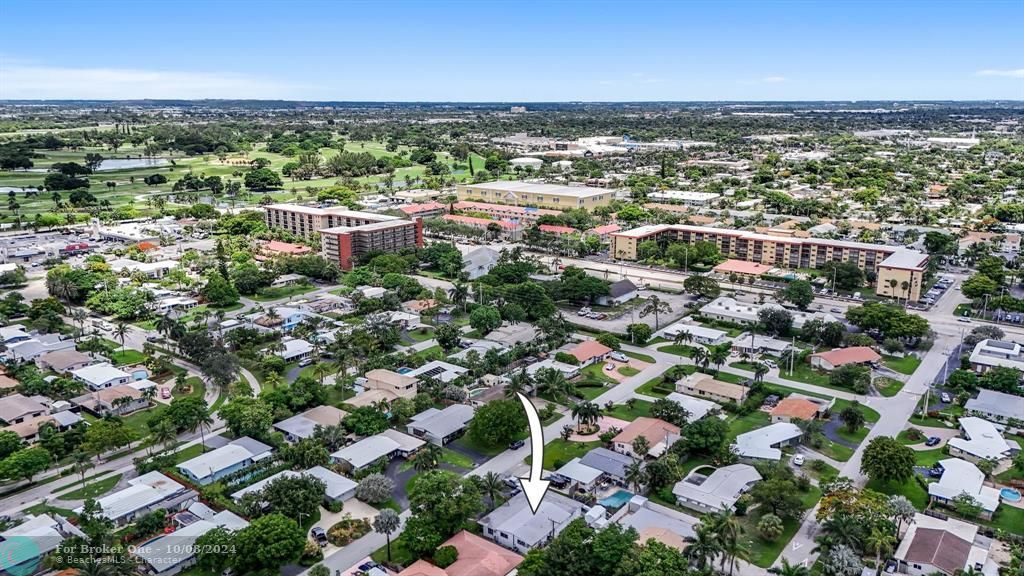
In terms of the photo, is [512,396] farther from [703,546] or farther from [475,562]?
[703,546]

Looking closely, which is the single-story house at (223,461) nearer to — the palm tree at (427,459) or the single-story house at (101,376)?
the palm tree at (427,459)

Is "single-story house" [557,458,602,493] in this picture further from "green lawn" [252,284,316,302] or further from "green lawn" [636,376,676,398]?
"green lawn" [252,284,316,302]

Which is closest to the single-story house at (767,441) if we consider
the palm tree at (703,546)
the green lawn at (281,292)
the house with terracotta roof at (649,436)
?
the house with terracotta roof at (649,436)

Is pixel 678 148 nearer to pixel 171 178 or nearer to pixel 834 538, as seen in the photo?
pixel 171 178

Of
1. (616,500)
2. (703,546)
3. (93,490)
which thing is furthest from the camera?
(93,490)

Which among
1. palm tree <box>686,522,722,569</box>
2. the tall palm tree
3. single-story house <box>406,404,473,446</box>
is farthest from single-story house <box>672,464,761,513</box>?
single-story house <box>406,404,473,446</box>

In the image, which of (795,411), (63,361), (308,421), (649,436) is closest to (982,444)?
(795,411)
